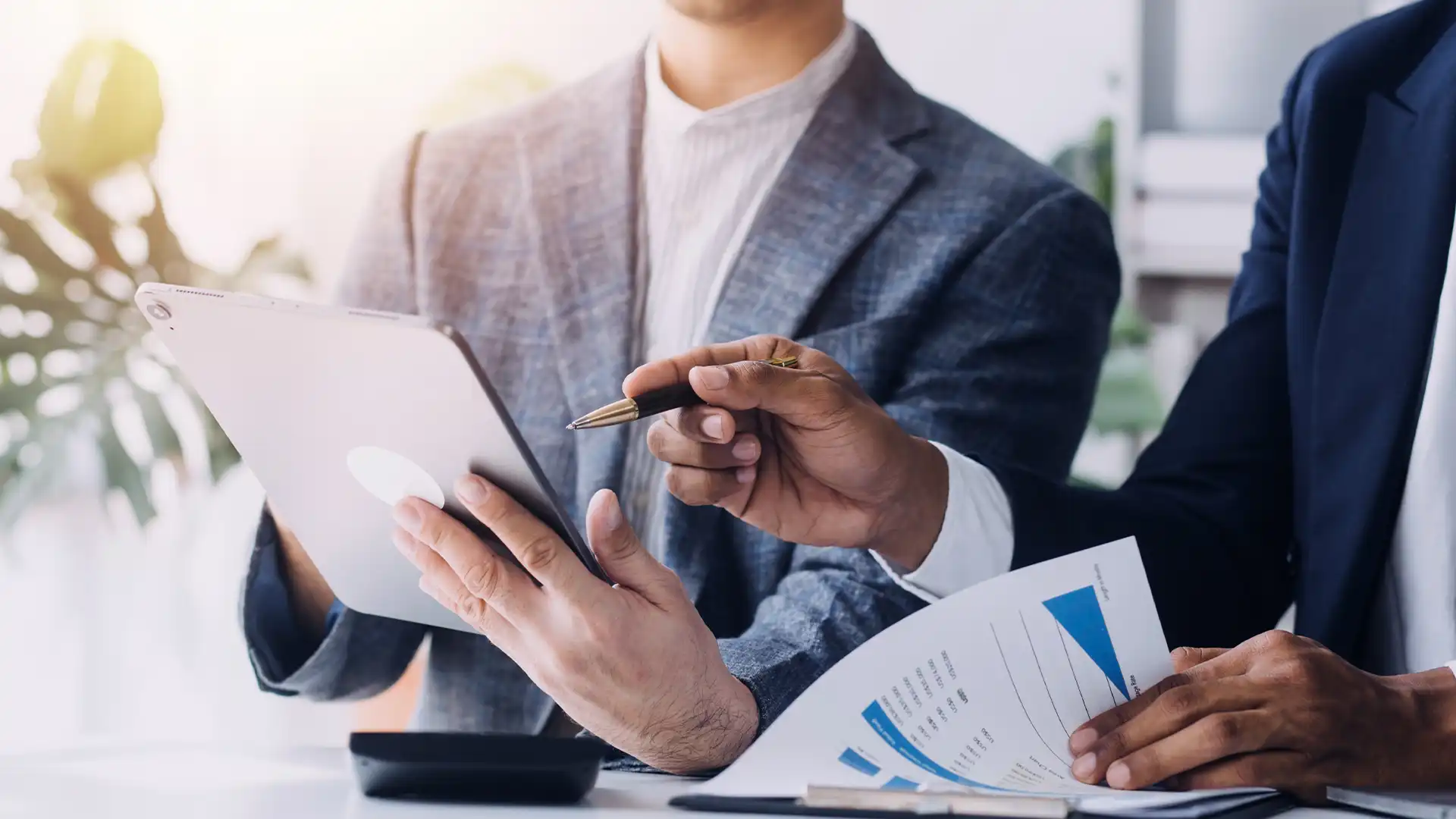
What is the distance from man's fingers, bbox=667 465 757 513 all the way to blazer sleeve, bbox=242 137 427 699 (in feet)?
1.29

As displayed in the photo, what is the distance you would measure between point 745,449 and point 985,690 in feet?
0.72

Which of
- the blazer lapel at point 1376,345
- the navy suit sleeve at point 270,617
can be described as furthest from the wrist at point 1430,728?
the navy suit sleeve at point 270,617

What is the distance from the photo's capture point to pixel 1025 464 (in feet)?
3.86

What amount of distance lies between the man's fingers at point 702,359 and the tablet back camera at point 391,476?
0.11 meters

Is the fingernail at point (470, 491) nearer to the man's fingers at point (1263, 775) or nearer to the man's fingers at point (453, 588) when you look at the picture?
the man's fingers at point (453, 588)

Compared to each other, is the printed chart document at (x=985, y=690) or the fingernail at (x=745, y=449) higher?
the fingernail at (x=745, y=449)

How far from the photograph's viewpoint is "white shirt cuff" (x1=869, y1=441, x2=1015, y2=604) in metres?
0.91

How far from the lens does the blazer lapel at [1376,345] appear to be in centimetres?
97

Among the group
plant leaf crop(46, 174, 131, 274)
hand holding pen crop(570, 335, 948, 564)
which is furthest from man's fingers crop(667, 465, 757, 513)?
plant leaf crop(46, 174, 131, 274)

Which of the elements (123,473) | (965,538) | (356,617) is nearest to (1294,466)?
(965,538)

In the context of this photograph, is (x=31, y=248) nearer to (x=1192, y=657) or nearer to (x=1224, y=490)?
(x=1224, y=490)

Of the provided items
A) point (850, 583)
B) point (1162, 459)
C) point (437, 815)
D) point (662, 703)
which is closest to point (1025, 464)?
point (1162, 459)

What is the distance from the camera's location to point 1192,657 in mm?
703

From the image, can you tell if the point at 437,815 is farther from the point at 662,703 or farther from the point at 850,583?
the point at 850,583
